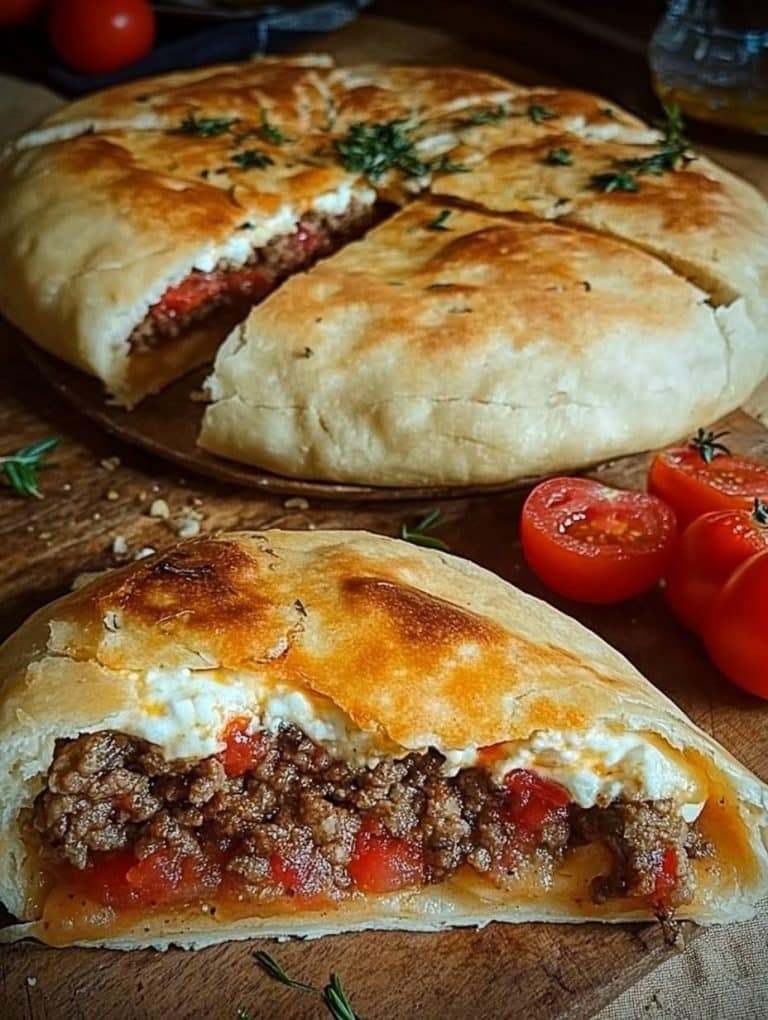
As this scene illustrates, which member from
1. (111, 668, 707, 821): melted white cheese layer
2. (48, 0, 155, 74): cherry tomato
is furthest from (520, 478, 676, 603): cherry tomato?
(48, 0, 155, 74): cherry tomato

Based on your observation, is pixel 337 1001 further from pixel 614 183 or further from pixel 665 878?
pixel 614 183

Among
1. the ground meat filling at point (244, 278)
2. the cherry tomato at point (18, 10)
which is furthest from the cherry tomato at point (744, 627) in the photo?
the cherry tomato at point (18, 10)

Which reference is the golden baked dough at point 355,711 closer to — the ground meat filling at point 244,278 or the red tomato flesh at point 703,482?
the red tomato flesh at point 703,482

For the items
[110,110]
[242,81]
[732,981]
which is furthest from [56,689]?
[242,81]

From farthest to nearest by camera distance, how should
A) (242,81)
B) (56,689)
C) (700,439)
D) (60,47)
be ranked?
(60,47) < (242,81) < (700,439) < (56,689)

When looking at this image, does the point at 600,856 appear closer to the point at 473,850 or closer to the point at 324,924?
the point at 473,850
